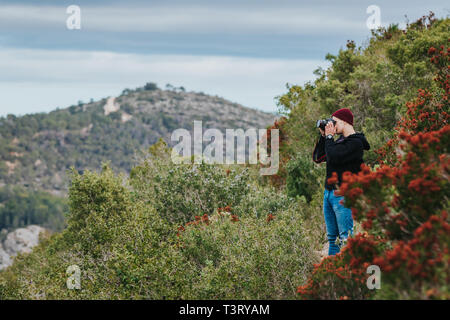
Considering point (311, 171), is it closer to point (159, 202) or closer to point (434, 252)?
point (159, 202)

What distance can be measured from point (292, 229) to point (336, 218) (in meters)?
0.87

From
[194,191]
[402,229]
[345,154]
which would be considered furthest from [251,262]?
Answer: [194,191]

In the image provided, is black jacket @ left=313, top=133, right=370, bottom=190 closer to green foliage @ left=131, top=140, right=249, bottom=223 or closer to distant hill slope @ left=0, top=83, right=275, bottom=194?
green foliage @ left=131, top=140, right=249, bottom=223

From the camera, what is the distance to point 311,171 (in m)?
12.5

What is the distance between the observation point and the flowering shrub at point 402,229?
9.18ft

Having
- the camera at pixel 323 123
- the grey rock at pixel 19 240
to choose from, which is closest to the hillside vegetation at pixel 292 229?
the camera at pixel 323 123

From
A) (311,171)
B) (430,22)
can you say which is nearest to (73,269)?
(311,171)

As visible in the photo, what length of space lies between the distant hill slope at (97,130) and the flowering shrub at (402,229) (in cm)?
11220

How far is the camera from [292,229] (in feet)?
17.9

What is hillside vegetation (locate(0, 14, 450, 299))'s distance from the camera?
10.5 ft

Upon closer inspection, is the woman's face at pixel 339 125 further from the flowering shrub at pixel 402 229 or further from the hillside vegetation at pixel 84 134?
the hillside vegetation at pixel 84 134

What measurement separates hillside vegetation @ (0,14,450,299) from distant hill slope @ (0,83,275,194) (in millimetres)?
105319

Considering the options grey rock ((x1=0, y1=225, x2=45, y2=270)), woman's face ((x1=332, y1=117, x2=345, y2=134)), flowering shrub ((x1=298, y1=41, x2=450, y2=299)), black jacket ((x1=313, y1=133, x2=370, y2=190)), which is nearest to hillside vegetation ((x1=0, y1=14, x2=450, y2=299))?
flowering shrub ((x1=298, y1=41, x2=450, y2=299))
